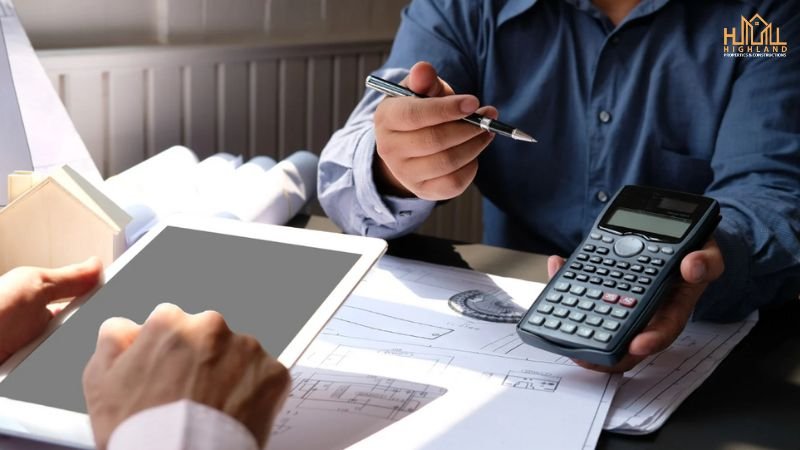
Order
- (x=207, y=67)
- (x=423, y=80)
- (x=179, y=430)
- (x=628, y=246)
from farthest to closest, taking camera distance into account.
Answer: (x=207, y=67) < (x=423, y=80) < (x=628, y=246) < (x=179, y=430)

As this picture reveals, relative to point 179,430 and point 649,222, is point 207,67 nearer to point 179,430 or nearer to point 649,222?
point 649,222

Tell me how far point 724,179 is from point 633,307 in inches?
13.8

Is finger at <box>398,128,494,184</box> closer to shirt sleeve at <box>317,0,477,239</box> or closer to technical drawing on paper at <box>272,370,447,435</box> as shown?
shirt sleeve at <box>317,0,477,239</box>

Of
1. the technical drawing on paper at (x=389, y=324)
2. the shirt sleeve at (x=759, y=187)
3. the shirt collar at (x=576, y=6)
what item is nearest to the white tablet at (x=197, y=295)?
the technical drawing on paper at (x=389, y=324)

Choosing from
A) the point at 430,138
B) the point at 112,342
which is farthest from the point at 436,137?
the point at 112,342

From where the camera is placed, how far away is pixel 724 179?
94cm

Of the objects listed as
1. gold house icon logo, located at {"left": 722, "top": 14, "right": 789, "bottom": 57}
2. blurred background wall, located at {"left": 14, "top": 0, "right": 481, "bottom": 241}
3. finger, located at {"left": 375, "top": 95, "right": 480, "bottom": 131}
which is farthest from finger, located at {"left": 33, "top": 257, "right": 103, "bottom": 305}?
gold house icon logo, located at {"left": 722, "top": 14, "right": 789, "bottom": 57}

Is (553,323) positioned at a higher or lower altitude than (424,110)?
lower

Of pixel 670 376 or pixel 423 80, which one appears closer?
pixel 670 376

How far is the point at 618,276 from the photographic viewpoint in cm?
69

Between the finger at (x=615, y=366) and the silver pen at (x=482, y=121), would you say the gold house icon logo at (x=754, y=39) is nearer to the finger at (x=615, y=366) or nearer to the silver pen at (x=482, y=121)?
the silver pen at (x=482, y=121)

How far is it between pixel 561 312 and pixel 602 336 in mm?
42

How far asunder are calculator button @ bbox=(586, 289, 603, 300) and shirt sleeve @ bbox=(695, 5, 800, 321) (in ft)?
0.43

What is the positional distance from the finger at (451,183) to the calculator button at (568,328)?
0.20 meters
